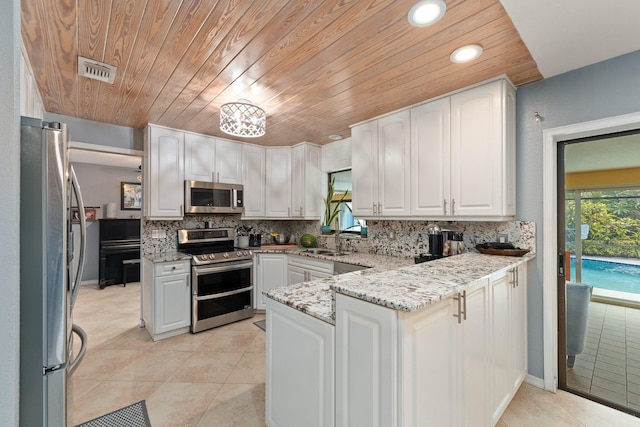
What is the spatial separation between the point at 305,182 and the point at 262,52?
7.78 feet

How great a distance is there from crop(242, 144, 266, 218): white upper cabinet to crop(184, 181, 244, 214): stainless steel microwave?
15cm

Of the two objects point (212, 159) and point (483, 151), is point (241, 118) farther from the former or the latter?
point (483, 151)

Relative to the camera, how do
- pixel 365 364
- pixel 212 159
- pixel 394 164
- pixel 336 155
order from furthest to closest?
pixel 336 155 → pixel 212 159 → pixel 394 164 → pixel 365 364

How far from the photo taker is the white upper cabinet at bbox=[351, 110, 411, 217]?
2.73m

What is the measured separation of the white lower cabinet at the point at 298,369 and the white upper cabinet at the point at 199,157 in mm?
2525

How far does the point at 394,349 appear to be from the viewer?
3.32 ft

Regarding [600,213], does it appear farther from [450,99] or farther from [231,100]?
[231,100]

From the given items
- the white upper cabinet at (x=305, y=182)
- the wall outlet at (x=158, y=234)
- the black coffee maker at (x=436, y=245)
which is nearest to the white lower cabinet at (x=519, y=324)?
the black coffee maker at (x=436, y=245)

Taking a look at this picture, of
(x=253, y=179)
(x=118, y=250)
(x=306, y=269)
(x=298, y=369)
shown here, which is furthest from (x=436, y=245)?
(x=118, y=250)

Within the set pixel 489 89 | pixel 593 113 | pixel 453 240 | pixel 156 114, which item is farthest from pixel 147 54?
pixel 593 113

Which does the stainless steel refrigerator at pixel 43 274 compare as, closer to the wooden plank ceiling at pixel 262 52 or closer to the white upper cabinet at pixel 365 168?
the wooden plank ceiling at pixel 262 52

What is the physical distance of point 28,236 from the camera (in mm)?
1013

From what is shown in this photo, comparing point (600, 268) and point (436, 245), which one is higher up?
point (436, 245)

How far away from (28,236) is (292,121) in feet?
8.14
